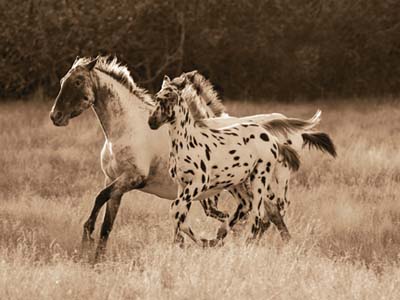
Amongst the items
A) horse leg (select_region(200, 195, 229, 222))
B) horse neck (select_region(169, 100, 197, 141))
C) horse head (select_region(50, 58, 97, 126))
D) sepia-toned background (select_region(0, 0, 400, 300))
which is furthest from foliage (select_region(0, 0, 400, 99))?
horse neck (select_region(169, 100, 197, 141))

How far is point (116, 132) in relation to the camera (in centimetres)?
704

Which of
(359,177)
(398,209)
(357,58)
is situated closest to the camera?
(398,209)

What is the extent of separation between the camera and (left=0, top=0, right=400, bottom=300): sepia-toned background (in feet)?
18.7

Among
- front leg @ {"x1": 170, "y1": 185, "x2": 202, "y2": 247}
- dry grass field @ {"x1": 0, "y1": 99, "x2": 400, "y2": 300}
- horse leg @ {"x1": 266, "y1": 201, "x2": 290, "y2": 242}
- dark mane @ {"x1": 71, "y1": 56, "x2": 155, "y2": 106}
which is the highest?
dark mane @ {"x1": 71, "y1": 56, "x2": 155, "y2": 106}

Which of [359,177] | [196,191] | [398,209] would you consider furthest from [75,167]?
[196,191]

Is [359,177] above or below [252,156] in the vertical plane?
below

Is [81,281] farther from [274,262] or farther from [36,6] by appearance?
[36,6]

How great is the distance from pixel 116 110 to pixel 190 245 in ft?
4.19

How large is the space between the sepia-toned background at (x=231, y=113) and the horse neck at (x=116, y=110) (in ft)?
2.97

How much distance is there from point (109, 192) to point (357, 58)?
16618mm

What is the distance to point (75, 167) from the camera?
11695 millimetres

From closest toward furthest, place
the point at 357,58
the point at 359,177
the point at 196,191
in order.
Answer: the point at 196,191
the point at 359,177
the point at 357,58

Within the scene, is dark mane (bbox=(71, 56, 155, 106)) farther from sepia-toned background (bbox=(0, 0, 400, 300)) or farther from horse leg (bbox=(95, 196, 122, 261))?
sepia-toned background (bbox=(0, 0, 400, 300))

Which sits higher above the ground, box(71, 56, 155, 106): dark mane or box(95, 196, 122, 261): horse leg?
box(71, 56, 155, 106): dark mane
